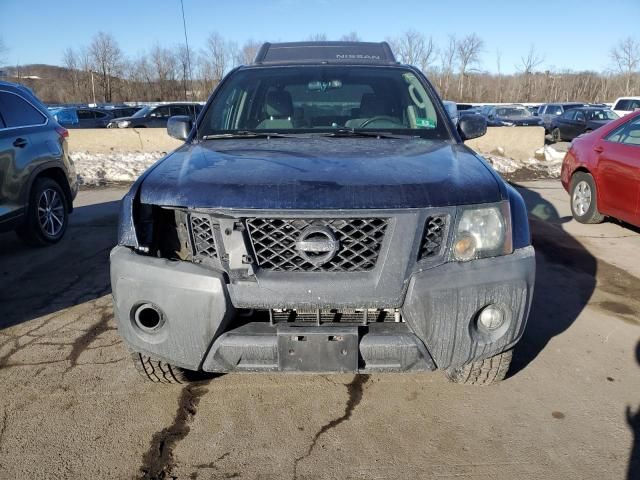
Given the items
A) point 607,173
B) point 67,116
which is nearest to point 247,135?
point 607,173

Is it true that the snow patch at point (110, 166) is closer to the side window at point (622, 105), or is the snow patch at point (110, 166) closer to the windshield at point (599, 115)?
the windshield at point (599, 115)

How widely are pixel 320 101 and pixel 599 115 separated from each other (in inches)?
766

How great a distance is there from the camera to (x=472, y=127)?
337 cm

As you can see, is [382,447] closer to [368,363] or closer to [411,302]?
[368,363]

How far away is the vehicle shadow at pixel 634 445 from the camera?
2166 mm

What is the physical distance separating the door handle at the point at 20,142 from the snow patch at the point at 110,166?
523 centimetres

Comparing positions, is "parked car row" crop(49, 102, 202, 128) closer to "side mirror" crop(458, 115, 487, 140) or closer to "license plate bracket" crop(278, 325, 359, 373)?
"side mirror" crop(458, 115, 487, 140)

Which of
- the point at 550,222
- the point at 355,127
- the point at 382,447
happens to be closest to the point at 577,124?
the point at 550,222

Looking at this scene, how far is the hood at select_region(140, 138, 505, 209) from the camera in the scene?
2150mm

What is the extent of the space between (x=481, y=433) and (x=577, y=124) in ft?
→ 63.7

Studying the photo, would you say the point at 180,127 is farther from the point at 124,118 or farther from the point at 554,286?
the point at 124,118

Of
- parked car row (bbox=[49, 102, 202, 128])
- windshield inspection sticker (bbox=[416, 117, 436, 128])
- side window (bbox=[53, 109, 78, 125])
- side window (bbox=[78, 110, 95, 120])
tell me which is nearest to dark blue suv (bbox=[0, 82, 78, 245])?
windshield inspection sticker (bbox=[416, 117, 436, 128])

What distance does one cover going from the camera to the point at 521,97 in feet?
197

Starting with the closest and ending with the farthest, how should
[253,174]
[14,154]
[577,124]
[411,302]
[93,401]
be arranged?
[411,302] < [253,174] < [93,401] < [14,154] < [577,124]
